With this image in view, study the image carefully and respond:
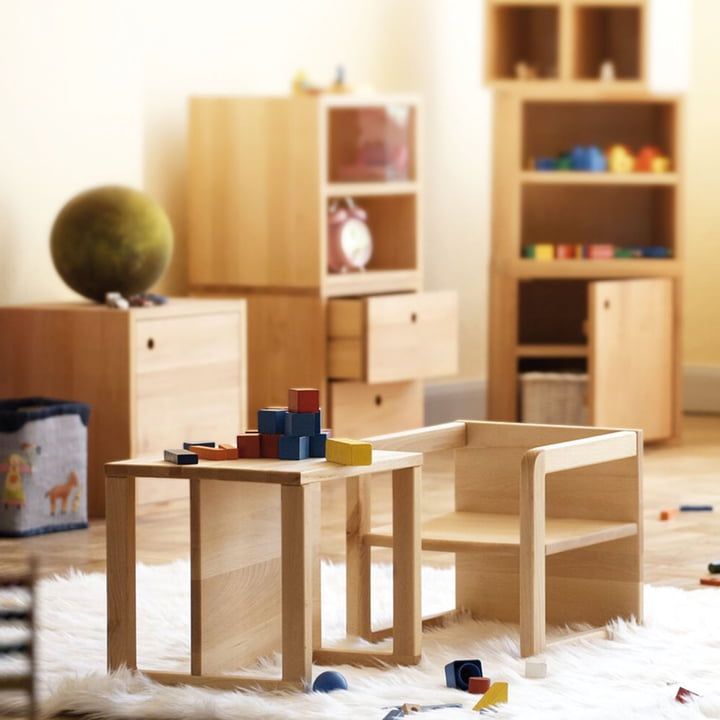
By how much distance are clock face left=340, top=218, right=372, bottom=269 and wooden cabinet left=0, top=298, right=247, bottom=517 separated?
2.37ft

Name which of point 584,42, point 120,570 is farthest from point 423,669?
point 584,42

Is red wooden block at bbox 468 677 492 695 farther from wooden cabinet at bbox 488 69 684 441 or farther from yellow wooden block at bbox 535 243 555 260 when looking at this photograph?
yellow wooden block at bbox 535 243 555 260

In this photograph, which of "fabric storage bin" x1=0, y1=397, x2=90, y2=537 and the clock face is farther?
the clock face

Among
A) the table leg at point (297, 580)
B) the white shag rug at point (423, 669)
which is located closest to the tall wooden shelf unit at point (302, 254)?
the white shag rug at point (423, 669)

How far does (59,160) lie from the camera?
409 centimetres

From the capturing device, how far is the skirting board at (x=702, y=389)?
20.0 ft

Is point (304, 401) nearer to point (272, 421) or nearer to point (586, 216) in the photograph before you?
point (272, 421)

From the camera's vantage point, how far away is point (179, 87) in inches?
182

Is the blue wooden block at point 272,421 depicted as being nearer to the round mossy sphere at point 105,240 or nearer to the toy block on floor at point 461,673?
the toy block on floor at point 461,673

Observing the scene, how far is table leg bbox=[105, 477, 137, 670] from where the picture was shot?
2213 mm

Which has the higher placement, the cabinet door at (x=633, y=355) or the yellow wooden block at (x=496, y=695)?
the cabinet door at (x=633, y=355)

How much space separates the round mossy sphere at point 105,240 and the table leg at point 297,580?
179cm

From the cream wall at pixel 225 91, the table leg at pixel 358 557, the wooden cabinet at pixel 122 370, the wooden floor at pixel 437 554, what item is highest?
the cream wall at pixel 225 91

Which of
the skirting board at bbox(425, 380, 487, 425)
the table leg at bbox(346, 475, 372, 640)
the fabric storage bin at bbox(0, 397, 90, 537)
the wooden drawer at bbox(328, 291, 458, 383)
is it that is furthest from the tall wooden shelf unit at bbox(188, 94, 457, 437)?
the table leg at bbox(346, 475, 372, 640)
